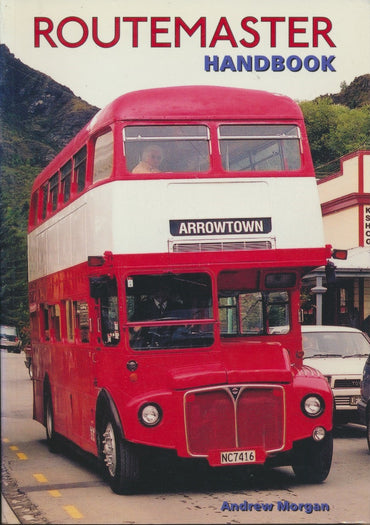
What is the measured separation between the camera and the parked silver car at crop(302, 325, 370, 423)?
625 inches

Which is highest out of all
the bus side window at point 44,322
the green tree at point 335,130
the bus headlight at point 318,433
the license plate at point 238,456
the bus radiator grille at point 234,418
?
the green tree at point 335,130

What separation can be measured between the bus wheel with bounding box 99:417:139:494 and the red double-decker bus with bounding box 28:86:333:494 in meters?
0.01

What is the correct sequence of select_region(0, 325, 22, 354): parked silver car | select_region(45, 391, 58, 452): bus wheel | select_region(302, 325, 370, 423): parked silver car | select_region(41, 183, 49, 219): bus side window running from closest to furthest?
select_region(45, 391, 58, 452): bus wheel → select_region(41, 183, 49, 219): bus side window → select_region(302, 325, 370, 423): parked silver car → select_region(0, 325, 22, 354): parked silver car

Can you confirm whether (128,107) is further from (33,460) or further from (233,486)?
(33,460)

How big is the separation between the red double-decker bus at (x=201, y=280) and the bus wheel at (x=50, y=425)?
131 inches

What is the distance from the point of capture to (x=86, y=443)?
1215 centimetres

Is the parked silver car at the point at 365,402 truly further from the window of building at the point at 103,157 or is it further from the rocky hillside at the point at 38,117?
the rocky hillside at the point at 38,117

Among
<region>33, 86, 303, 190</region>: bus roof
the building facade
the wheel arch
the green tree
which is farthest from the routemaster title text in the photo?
the green tree

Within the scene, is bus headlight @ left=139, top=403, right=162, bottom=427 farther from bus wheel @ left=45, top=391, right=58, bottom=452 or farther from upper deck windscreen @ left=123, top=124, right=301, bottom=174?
bus wheel @ left=45, top=391, right=58, bottom=452

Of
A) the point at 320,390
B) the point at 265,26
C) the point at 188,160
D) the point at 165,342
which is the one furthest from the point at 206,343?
the point at 265,26

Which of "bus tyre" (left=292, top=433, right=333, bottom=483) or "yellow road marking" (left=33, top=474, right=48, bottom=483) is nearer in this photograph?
"bus tyre" (left=292, top=433, right=333, bottom=483)

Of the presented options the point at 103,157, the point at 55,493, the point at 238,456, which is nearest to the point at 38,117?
the point at 103,157

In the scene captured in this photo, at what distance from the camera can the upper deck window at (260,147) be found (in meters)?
11.2

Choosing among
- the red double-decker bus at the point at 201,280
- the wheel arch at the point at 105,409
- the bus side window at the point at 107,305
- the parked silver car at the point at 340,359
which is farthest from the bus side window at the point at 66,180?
the parked silver car at the point at 340,359
